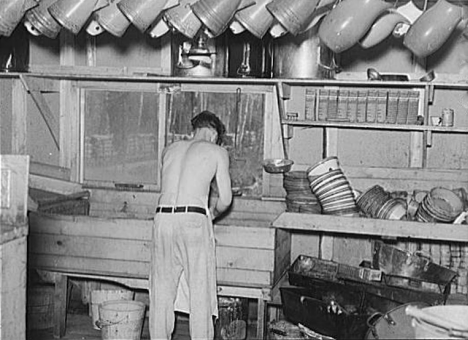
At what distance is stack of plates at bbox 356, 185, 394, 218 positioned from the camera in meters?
5.18

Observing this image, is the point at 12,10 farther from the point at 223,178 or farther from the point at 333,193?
the point at 333,193

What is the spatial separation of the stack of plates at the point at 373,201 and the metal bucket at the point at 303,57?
3.16 feet

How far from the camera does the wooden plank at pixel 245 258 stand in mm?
5004

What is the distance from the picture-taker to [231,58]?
5.86 meters

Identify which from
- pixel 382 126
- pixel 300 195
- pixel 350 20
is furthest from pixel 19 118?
pixel 350 20

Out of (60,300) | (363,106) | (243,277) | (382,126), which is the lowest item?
(60,300)

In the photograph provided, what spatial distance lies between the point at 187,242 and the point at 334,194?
106cm

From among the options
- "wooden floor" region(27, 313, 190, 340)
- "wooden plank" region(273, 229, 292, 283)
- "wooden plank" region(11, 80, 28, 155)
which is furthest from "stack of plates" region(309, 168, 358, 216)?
"wooden plank" region(11, 80, 28, 155)

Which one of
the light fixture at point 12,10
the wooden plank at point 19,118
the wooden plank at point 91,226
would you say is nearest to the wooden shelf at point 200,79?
the wooden plank at point 19,118

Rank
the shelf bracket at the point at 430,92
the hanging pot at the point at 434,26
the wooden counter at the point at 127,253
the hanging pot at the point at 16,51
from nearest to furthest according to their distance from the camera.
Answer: the hanging pot at the point at 434,26, the wooden counter at the point at 127,253, the shelf bracket at the point at 430,92, the hanging pot at the point at 16,51

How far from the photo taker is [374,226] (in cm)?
500

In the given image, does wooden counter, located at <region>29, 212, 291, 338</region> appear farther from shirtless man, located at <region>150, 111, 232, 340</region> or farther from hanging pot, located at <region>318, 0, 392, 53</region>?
hanging pot, located at <region>318, 0, 392, 53</region>

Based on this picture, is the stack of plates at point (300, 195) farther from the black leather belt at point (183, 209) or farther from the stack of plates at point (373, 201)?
the black leather belt at point (183, 209)

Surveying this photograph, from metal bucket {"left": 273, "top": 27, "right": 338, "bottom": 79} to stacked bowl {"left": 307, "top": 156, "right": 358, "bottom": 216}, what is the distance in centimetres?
81
